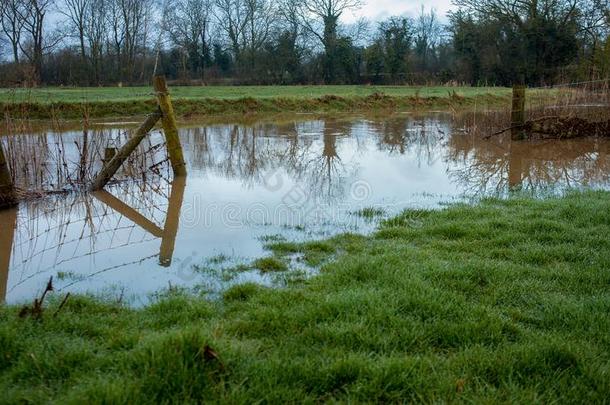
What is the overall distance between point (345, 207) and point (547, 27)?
116 ft

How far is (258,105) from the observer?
83.4ft

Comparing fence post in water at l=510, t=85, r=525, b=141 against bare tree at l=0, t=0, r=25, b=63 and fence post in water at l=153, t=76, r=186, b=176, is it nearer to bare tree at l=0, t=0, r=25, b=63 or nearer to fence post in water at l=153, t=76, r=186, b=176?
fence post in water at l=153, t=76, r=186, b=176

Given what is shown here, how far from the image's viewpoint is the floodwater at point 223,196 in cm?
516

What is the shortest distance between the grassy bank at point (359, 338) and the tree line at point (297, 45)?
3324 centimetres

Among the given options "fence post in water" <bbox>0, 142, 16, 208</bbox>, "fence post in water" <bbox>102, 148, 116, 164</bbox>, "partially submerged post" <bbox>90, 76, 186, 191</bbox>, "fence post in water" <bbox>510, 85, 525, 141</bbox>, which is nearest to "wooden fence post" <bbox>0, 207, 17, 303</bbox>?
"fence post in water" <bbox>0, 142, 16, 208</bbox>

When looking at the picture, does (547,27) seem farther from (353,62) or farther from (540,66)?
(353,62)

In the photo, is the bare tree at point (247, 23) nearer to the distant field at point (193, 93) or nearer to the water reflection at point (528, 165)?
the distant field at point (193, 93)

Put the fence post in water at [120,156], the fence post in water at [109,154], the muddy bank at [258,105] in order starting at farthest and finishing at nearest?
the muddy bank at [258,105] → the fence post in water at [109,154] → the fence post in water at [120,156]

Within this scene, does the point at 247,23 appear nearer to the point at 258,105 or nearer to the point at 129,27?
the point at 129,27

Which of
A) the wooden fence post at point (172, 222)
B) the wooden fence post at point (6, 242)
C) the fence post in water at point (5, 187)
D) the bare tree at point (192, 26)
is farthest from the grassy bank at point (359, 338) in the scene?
the bare tree at point (192, 26)

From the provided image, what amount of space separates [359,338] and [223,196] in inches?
212

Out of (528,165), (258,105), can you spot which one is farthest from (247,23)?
(528,165)

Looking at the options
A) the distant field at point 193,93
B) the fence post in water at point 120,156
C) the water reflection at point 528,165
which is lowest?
the water reflection at point 528,165

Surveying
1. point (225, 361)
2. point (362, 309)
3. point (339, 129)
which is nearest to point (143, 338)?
point (225, 361)
